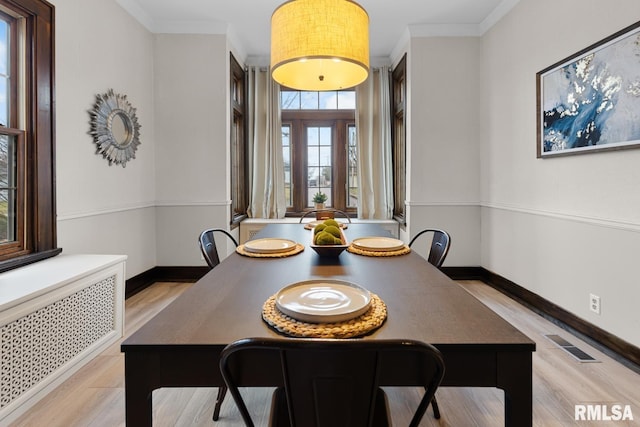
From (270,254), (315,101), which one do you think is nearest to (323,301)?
(270,254)

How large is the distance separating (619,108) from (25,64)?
3635 millimetres

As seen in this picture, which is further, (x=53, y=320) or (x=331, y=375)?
(x=53, y=320)

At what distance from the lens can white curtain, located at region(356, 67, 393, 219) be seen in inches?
188

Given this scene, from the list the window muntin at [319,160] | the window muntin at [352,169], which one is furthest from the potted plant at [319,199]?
the window muntin at [352,169]

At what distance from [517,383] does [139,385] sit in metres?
0.87

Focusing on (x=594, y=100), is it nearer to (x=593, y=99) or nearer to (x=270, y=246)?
(x=593, y=99)

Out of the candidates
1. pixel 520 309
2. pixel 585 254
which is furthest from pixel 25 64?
pixel 520 309

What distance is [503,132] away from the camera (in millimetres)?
3617

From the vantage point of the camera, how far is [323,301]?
1052 mm

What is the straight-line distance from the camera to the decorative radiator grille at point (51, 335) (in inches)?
65.4

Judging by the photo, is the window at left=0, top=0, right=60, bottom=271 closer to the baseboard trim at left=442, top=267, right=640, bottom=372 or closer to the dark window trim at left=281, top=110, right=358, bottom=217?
the dark window trim at left=281, top=110, right=358, bottom=217

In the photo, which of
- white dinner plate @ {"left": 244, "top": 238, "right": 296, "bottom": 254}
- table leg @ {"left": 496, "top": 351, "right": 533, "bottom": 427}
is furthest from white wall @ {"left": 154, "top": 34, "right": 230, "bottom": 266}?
table leg @ {"left": 496, "top": 351, "right": 533, "bottom": 427}

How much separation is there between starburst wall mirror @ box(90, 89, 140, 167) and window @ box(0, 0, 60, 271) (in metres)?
0.51

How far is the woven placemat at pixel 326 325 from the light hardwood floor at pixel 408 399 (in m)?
0.98
